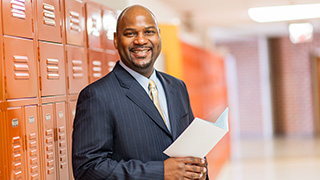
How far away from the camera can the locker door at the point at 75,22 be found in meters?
2.01

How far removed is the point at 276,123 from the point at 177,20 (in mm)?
6298

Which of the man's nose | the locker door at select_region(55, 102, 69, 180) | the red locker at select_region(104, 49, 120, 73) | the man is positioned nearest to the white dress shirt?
the man

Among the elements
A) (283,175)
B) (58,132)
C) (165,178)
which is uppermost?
(58,132)

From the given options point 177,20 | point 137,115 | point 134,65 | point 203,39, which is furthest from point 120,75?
point 203,39

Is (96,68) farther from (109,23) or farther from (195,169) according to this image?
(195,169)

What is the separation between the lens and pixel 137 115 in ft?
5.05

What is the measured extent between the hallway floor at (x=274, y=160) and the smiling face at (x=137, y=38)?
5.20m

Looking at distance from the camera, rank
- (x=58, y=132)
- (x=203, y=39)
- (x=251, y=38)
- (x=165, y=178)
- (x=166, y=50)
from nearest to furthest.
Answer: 1. (x=165, y=178)
2. (x=58, y=132)
3. (x=166, y=50)
4. (x=203, y=39)
5. (x=251, y=38)

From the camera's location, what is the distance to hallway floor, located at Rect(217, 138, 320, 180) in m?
6.63

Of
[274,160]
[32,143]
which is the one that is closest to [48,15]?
[32,143]

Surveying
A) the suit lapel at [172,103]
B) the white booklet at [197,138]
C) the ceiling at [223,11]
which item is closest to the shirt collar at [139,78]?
the suit lapel at [172,103]

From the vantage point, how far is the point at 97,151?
1417 millimetres

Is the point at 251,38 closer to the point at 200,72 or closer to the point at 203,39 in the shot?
the point at 203,39

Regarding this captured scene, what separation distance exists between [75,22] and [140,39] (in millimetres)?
651
